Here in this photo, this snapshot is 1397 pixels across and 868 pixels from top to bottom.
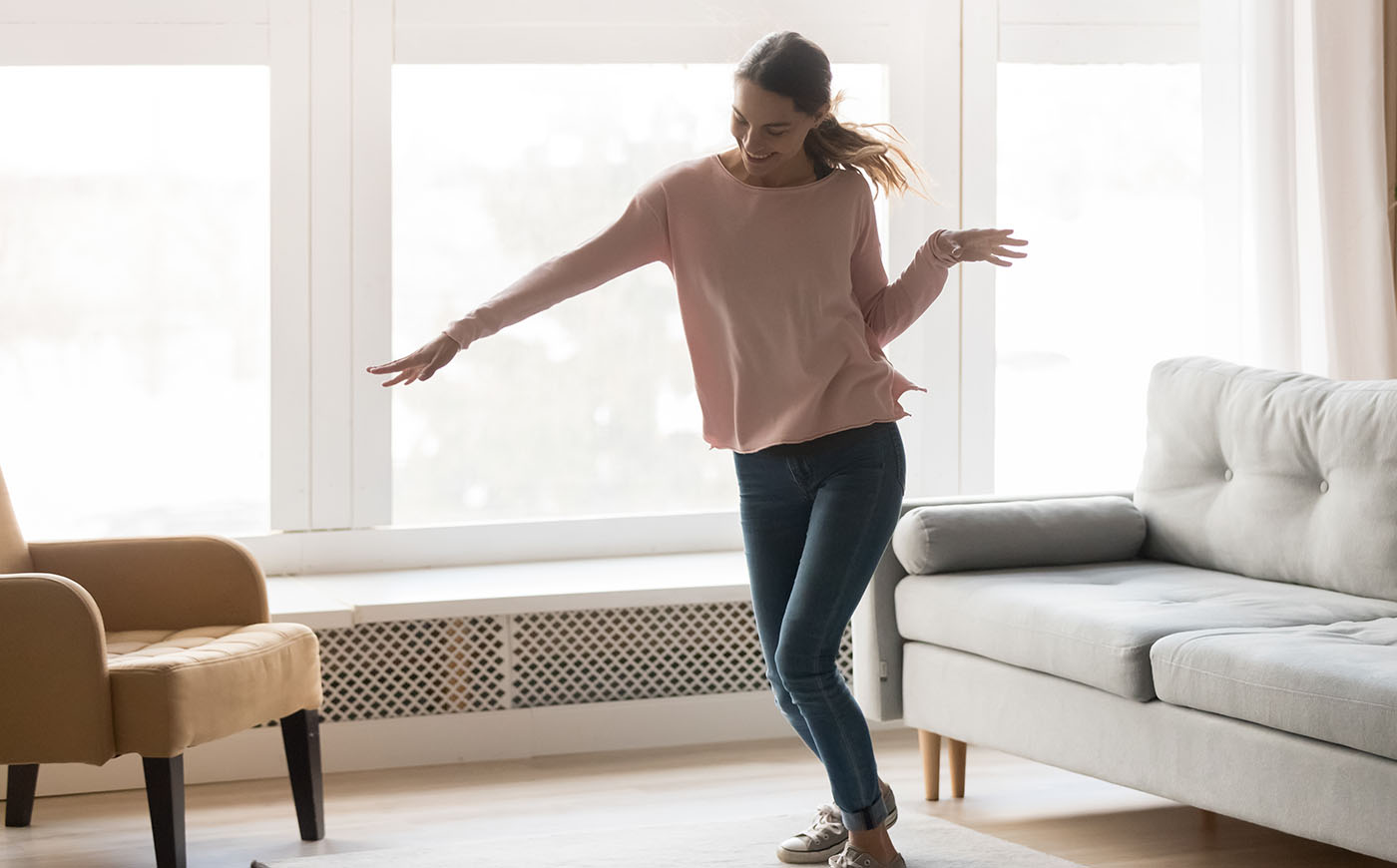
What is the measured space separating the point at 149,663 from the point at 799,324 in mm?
1184

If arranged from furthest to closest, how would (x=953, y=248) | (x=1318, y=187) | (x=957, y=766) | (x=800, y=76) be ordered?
(x=1318, y=187) < (x=957, y=766) < (x=953, y=248) < (x=800, y=76)

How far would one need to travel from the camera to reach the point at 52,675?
2.49 metres

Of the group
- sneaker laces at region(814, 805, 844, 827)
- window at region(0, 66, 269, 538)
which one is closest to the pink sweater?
sneaker laces at region(814, 805, 844, 827)

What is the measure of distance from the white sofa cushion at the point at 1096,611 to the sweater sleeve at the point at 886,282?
66 centimetres

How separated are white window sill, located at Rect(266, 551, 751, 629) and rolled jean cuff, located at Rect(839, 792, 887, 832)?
119 centimetres

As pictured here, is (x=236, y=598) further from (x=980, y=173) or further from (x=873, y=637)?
(x=980, y=173)

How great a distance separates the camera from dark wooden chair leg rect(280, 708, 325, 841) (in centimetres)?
287

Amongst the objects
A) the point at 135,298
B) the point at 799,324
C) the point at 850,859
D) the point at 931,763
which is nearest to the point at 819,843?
the point at 850,859

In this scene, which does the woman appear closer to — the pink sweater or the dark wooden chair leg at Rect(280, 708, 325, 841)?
the pink sweater

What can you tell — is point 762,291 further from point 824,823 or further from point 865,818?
point 824,823

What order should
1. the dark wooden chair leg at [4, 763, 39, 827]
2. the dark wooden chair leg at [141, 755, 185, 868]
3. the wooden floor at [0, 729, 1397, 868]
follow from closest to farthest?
the dark wooden chair leg at [141, 755, 185, 868]
the wooden floor at [0, 729, 1397, 868]
the dark wooden chair leg at [4, 763, 39, 827]

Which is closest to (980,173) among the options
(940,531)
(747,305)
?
(940,531)

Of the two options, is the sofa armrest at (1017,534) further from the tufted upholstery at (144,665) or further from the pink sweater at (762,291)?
the tufted upholstery at (144,665)

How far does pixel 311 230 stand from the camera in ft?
12.3
